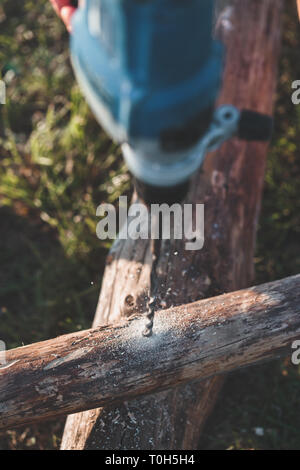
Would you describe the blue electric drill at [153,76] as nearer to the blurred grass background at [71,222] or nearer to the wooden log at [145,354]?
the wooden log at [145,354]

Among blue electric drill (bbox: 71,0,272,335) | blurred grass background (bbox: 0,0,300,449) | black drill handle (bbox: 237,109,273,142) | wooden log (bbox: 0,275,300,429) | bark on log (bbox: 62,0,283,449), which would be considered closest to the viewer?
blue electric drill (bbox: 71,0,272,335)

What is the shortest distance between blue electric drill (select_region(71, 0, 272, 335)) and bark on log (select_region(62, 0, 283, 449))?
813mm

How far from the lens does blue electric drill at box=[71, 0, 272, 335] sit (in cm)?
94

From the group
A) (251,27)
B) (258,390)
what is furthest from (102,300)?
(251,27)

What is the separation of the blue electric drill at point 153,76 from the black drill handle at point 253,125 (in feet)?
0.55

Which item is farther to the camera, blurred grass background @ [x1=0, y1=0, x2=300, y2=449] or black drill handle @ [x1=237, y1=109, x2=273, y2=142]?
blurred grass background @ [x1=0, y1=0, x2=300, y2=449]

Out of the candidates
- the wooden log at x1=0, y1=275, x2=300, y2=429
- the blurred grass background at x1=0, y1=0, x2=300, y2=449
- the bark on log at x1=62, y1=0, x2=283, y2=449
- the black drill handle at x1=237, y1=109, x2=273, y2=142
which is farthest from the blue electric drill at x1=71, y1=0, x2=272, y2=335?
the blurred grass background at x1=0, y1=0, x2=300, y2=449

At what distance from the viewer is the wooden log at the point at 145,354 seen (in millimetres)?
1619

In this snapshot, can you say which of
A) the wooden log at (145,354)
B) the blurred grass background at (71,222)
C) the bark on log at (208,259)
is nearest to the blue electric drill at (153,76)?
the wooden log at (145,354)

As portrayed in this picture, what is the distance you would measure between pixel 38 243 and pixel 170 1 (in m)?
2.10

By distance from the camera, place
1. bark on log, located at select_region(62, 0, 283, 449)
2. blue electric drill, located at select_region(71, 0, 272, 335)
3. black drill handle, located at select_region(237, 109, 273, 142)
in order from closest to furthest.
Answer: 1. blue electric drill, located at select_region(71, 0, 272, 335)
2. black drill handle, located at select_region(237, 109, 273, 142)
3. bark on log, located at select_region(62, 0, 283, 449)

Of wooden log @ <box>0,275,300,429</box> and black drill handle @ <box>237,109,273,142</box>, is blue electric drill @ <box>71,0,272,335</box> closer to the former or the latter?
black drill handle @ <box>237,109,273,142</box>

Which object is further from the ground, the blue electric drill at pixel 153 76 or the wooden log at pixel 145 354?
the blue electric drill at pixel 153 76

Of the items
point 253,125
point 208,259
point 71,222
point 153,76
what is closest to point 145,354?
point 208,259
